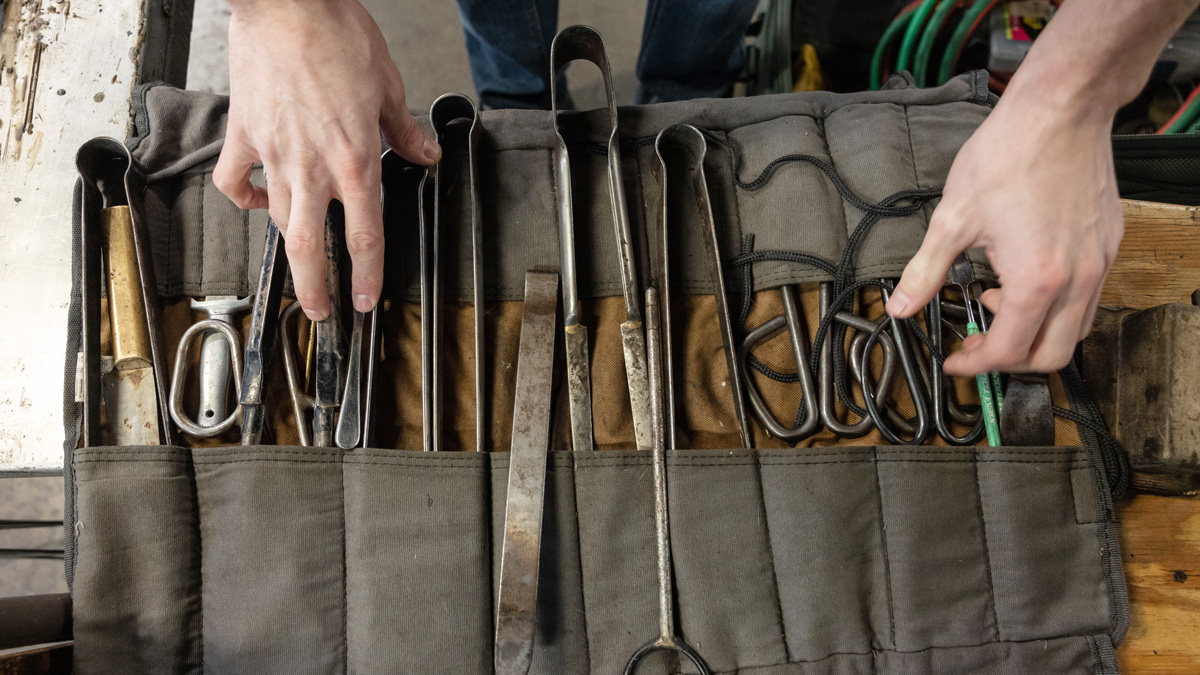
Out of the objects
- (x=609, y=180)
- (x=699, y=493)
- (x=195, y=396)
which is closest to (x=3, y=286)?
(x=195, y=396)

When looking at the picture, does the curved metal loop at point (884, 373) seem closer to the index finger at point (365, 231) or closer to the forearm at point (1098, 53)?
the forearm at point (1098, 53)

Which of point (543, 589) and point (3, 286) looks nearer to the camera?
point (543, 589)

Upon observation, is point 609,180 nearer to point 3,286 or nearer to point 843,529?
point 843,529

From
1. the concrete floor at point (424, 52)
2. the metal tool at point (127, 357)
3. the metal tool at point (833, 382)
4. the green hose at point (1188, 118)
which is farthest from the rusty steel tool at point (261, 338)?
the green hose at point (1188, 118)

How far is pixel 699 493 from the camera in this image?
80 cm

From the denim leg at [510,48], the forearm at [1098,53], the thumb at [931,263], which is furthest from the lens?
the denim leg at [510,48]

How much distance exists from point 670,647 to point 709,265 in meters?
0.48

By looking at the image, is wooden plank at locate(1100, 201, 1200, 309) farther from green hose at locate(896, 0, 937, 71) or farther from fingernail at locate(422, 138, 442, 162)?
fingernail at locate(422, 138, 442, 162)

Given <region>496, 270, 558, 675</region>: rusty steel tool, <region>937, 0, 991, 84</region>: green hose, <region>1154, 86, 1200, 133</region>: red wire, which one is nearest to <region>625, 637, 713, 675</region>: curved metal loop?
<region>496, 270, 558, 675</region>: rusty steel tool

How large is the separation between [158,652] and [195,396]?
0.30 m

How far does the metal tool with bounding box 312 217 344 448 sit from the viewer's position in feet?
2.75

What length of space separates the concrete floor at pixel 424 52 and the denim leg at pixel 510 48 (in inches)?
→ 16.5

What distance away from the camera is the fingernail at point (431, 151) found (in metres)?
0.84

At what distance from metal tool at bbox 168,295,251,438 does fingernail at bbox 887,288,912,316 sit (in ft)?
2.56
